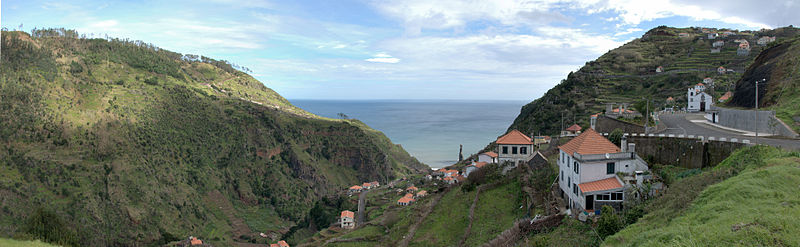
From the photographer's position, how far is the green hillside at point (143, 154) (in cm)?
4400

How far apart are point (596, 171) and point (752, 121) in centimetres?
1059

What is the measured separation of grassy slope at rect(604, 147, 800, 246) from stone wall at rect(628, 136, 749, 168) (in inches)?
97.6

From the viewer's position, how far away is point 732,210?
8219 millimetres

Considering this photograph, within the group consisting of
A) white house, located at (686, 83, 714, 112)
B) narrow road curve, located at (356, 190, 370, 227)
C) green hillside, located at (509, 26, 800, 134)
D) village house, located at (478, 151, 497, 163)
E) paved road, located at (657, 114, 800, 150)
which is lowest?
narrow road curve, located at (356, 190, 370, 227)

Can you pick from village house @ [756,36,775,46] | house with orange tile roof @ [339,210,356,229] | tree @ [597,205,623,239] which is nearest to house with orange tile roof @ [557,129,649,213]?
tree @ [597,205,623,239]

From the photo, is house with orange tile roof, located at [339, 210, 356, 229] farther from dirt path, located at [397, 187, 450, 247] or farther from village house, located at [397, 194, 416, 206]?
dirt path, located at [397, 187, 450, 247]

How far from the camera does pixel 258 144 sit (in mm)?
76438

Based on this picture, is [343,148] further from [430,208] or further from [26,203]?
[430,208]

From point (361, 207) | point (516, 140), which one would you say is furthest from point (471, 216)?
point (361, 207)

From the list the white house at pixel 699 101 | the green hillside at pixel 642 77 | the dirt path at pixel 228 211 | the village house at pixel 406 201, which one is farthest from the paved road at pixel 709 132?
the dirt path at pixel 228 211

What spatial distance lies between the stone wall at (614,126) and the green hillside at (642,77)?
11626 mm

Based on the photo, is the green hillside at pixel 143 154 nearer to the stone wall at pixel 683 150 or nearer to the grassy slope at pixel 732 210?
the grassy slope at pixel 732 210

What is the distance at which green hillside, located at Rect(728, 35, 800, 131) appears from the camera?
19517 mm

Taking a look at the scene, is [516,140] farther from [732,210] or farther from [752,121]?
[732,210]
